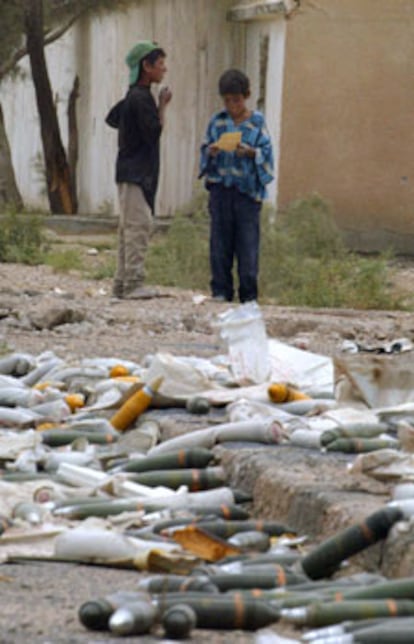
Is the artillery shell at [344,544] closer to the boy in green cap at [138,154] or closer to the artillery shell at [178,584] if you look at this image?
the artillery shell at [178,584]

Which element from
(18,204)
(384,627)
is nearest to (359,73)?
(18,204)

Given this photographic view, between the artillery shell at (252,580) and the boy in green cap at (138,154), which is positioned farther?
the boy in green cap at (138,154)

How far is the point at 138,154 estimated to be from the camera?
1252 cm

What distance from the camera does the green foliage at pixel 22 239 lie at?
16828 mm

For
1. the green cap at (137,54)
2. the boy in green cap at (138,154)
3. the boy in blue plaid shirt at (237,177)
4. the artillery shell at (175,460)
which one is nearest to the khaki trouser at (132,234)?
the boy in green cap at (138,154)

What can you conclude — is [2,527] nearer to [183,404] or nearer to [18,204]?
[183,404]

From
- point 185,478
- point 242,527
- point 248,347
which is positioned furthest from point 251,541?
point 248,347

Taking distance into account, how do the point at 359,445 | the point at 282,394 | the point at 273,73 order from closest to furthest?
the point at 359,445
the point at 282,394
the point at 273,73

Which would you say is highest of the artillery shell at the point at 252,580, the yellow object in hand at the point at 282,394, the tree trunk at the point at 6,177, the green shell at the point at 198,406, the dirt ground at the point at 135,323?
the artillery shell at the point at 252,580

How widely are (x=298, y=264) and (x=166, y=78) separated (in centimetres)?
772

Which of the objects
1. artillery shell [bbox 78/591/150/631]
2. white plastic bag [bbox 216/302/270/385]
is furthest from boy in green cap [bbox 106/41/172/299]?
artillery shell [bbox 78/591/150/631]

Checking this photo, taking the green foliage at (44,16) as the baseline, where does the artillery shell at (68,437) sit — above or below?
below

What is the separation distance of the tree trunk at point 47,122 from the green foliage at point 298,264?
3988 mm

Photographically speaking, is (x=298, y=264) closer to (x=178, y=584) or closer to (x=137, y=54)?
(x=137, y=54)
